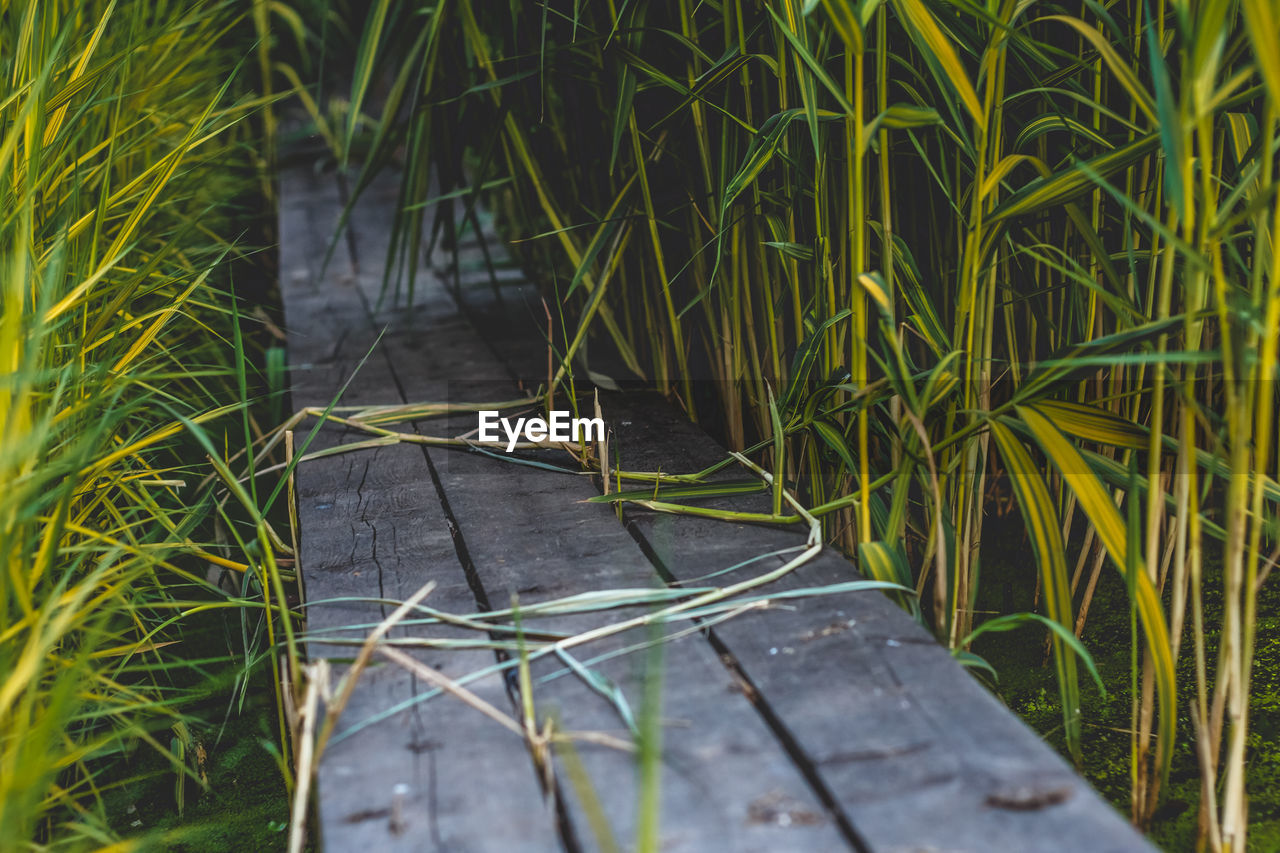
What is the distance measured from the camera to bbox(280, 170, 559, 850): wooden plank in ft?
2.18

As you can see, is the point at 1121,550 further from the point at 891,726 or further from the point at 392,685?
the point at 392,685

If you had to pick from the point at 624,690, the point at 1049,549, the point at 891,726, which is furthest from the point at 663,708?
the point at 1049,549

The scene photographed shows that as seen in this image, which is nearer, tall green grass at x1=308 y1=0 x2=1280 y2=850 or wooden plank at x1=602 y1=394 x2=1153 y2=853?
wooden plank at x1=602 y1=394 x2=1153 y2=853

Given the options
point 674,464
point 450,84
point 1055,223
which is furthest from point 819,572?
point 450,84

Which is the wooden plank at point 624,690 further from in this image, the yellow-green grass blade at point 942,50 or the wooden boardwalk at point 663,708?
the yellow-green grass blade at point 942,50

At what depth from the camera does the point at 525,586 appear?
979 millimetres

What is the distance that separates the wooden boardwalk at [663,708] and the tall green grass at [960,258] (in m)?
0.14

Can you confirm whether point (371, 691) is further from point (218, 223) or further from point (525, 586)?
point (218, 223)

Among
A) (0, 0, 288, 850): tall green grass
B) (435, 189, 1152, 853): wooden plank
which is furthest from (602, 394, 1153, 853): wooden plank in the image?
(0, 0, 288, 850): tall green grass

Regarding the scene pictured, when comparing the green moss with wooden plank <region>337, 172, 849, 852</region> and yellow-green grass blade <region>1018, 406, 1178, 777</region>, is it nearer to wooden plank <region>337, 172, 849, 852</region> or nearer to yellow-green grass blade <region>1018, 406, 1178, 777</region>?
yellow-green grass blade <region>1018, 406, 1178, 777</region>

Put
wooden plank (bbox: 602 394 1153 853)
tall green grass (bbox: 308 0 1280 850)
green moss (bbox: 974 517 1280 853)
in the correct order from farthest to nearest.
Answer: green moss (bbox: 974 517 1280 853)
tall green grass (bbox: 308 0 1280 850)
wooden plank (bbox: 602 394 1153 853)

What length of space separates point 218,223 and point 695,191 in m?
1.34

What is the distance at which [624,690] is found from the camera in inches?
31.3

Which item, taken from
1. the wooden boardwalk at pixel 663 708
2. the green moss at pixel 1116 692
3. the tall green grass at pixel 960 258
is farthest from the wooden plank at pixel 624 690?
the green moss at pixel 1116 692
